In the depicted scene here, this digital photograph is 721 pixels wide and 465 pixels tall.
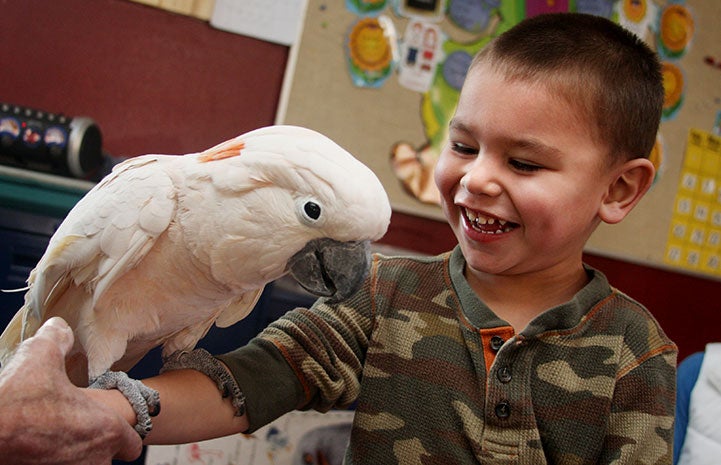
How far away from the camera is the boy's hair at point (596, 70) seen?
816mm

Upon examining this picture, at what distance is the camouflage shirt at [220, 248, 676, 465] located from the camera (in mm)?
837

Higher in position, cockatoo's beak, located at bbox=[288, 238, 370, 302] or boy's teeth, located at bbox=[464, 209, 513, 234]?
boy's teeth, located at bbox=[464, 209, 513, 234]

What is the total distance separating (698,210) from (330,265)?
1.89 m

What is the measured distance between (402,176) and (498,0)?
62 centimetres

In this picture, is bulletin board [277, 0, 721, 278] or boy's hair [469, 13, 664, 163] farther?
bulletin board [277, 0, 721, 278]

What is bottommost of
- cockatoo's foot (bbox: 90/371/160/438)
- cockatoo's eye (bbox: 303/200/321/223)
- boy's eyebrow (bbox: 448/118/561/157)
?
cockatoo's foot (bbox: 90/371/160/438)

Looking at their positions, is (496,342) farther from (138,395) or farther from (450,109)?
(450,109)

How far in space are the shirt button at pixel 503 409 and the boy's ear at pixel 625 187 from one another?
303mm

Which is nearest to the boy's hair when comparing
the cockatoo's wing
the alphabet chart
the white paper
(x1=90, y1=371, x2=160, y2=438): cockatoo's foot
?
the cockatoo's wing

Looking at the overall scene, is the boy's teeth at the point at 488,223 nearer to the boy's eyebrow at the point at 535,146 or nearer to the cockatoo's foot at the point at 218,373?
the boy's eyebrow at the point at 535,146

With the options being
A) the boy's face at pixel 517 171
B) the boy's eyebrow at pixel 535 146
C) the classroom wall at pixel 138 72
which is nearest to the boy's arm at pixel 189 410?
the boy's face at pixel 517 171

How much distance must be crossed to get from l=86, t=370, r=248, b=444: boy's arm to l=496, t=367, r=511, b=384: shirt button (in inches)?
14.1

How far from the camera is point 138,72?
1447mm

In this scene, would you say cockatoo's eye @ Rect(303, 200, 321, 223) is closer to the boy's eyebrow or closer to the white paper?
the boy's eyebrow
